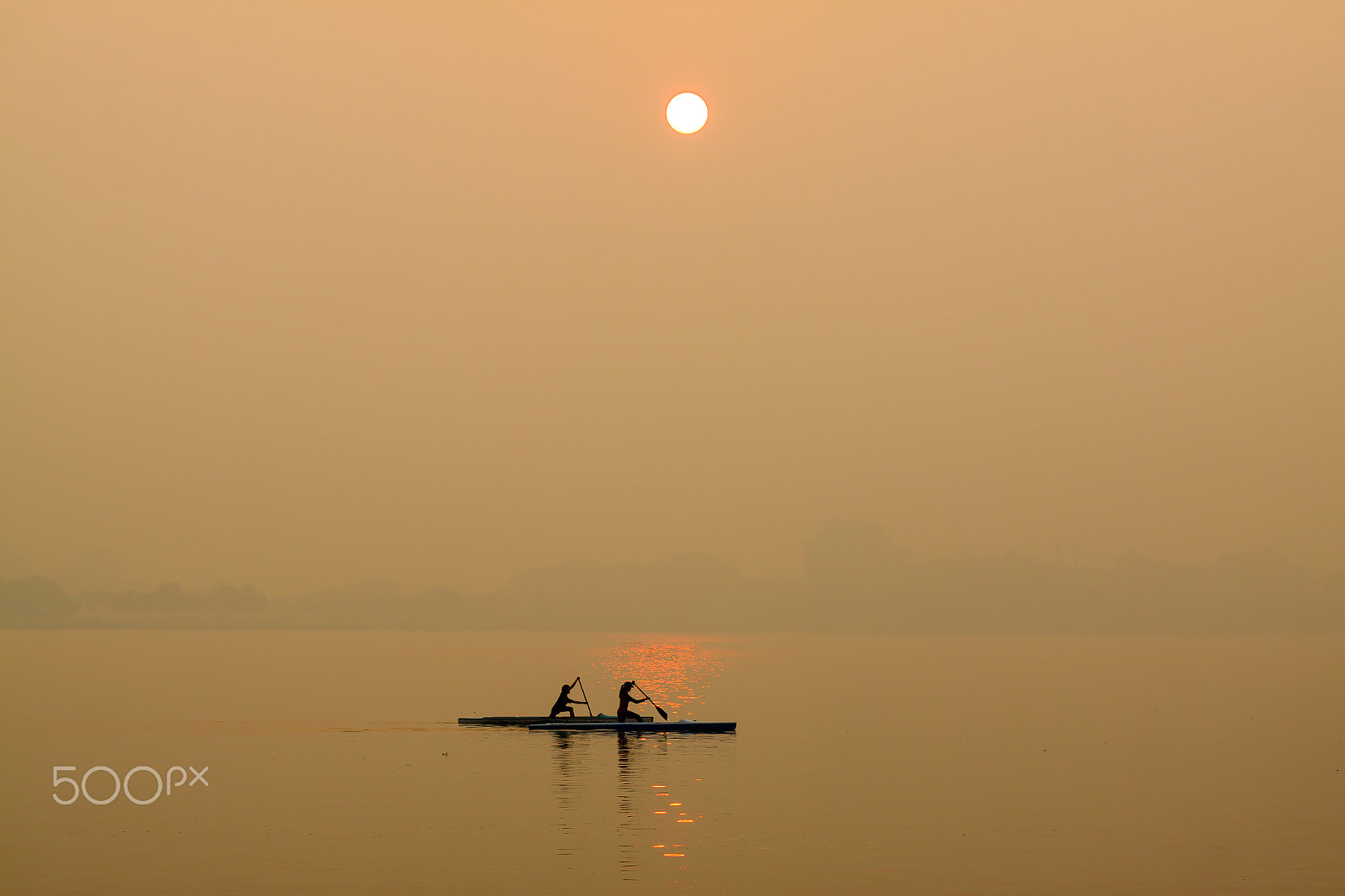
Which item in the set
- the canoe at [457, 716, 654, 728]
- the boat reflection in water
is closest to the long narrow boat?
the canoe at [457, 716, 654, 728]

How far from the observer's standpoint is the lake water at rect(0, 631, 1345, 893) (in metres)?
26.0

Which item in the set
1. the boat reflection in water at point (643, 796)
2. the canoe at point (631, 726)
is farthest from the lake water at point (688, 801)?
the canoe at point (631, 726)

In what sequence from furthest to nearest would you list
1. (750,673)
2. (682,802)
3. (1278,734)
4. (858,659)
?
(858,659)
(750,673)
(1278,734)
(682,802)

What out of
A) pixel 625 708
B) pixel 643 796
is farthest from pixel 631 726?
pixel 643 796

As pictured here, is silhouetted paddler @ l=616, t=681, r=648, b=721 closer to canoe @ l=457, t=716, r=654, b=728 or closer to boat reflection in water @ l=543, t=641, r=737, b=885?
canoe @ l=457, t=716, r=654, b=728

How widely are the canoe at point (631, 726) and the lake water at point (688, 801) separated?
578 mm

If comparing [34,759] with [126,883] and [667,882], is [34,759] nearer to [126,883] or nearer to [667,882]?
[126,883]

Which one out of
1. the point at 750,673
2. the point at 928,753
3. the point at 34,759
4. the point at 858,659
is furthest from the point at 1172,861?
the point at 858,659

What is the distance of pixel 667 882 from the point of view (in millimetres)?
24797

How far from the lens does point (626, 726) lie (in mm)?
47250

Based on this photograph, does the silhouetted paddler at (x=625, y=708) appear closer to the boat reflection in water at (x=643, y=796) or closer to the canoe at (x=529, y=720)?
the canoe at (x=529, y=720)

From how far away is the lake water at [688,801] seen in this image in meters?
26.0

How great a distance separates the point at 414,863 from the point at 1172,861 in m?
17.0

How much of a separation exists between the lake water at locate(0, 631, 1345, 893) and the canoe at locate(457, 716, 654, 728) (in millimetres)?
764
